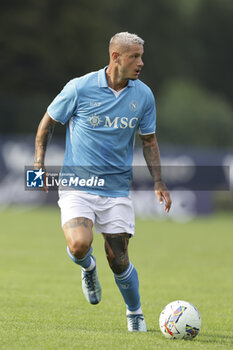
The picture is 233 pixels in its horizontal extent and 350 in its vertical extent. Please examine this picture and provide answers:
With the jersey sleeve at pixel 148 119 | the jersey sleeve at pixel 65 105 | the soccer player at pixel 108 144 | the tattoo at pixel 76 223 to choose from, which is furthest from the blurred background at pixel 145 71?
the tattoo at pixel 76 223

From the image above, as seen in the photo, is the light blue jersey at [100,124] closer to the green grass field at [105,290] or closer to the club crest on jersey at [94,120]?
the club crest on jersey at [94,120]

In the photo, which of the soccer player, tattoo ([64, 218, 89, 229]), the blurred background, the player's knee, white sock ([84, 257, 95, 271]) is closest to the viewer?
the player's knee

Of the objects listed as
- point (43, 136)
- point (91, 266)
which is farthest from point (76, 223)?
point (43, 136)

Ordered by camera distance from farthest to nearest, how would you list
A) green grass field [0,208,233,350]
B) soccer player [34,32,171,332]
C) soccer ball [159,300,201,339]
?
soccer player [34,32,171,332] < soccer ball [159,300,201,339] < green grass field [0,208,233,350]

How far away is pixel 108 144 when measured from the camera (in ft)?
23.9

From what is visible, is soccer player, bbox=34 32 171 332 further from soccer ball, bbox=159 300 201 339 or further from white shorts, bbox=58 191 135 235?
soccer ball, bbox=159 300 201 339

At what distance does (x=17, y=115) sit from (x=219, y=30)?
2468 centimetres

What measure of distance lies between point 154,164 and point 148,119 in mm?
423

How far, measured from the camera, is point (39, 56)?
37531 millimetres

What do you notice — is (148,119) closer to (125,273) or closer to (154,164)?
(154,164)

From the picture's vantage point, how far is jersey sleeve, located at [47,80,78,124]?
24.0 feet

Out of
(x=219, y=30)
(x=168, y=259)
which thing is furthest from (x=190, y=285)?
(x=219, y=30)

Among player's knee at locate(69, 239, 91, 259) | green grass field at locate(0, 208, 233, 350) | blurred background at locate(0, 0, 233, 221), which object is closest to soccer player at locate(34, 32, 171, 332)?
player's knee at locate(69, 239, 91, 259)

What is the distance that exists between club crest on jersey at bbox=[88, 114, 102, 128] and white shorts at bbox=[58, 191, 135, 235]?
615mm
